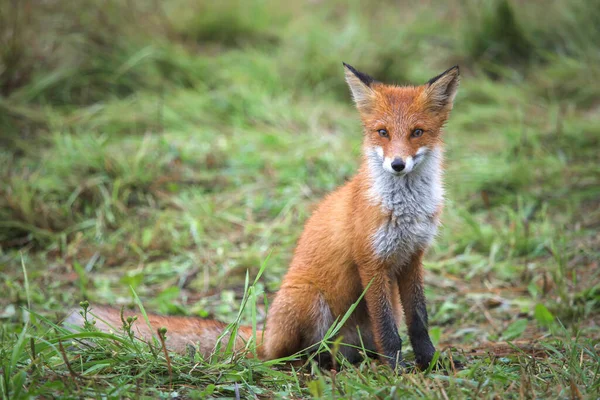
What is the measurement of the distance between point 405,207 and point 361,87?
812 millimetres

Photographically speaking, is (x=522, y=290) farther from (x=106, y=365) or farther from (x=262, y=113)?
(x=262, y=113)

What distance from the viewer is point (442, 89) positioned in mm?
3598

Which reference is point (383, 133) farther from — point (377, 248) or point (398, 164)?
point (377, 248)

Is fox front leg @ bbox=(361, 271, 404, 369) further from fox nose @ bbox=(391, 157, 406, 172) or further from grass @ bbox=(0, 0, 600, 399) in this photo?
fox nose @ bbox=(391, 157, 406, 172)

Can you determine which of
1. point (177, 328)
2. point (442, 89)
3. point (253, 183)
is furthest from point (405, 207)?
point (253, 183)

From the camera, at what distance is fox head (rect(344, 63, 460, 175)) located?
342cm

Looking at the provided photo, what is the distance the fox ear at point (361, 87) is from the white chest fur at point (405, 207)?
1.17 feet

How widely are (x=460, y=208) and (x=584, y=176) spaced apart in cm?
142

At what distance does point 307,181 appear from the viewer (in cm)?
682

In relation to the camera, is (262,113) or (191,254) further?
(262,113)

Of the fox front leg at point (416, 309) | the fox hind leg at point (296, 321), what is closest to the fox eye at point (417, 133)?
the fox front leg at point (416, 309)

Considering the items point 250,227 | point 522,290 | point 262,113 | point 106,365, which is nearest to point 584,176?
point 522,290

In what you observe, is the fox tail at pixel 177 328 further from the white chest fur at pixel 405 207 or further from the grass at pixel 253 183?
the white chest fur at pixel 405 207

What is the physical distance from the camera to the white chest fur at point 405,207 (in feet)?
11.5
